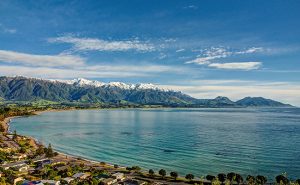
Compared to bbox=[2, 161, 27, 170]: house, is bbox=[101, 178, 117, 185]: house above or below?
below

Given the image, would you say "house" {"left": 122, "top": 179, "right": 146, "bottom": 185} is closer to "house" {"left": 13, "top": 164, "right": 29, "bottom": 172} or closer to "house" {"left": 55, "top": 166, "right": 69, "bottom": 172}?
"house" {"left": 55, "top": 166, "right": 69, "bottom": 172}

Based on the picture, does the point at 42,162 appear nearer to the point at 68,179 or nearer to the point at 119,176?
the point at 68,179

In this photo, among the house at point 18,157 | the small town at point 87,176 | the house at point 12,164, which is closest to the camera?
the small town at point 87,176

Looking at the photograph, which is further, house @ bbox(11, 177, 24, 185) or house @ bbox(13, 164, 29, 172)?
house @ bbox(13, 164, 29, 172)

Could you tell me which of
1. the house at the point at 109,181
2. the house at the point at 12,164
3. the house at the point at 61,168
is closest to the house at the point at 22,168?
the house at the point at 12,164

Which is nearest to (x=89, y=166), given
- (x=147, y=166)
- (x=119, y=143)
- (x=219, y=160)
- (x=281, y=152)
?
(x=147, y=166)

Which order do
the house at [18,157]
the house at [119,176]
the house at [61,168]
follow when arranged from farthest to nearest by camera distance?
the house at [18,157] → the house at [61,168] → the house at [119,176]

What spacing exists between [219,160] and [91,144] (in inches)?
2294

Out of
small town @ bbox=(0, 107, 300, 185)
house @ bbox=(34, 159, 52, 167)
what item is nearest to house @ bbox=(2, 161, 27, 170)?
small town @ bbox=(0, 107, 300, 185)

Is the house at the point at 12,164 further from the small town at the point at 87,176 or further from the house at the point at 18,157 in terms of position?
the house at the point at 18,157

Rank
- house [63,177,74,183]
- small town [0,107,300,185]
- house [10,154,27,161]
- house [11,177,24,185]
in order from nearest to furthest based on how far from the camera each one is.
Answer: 1. house [11,177,24,185]
2. house [63,177,74,183]
3. small town [0,107,300,185]
4. house [10,154,27,161]

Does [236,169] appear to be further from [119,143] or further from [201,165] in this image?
[119,143]

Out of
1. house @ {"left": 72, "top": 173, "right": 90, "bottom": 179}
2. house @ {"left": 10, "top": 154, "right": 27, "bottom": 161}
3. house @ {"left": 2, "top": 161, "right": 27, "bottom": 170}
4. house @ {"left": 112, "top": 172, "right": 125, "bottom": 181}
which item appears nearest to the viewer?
house @ {"left": 72, "top": 173, "right": 90, "bottom": 179}

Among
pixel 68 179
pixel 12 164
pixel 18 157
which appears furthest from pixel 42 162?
pixel 68 179
